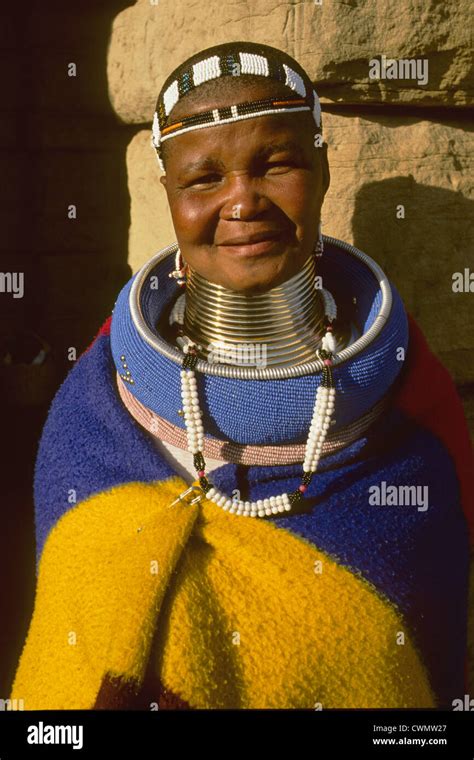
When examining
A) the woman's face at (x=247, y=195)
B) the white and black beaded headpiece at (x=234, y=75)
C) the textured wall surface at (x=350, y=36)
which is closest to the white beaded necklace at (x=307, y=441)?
the woman's face at (x=247, y=195)

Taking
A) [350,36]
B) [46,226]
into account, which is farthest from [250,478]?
[46,226]

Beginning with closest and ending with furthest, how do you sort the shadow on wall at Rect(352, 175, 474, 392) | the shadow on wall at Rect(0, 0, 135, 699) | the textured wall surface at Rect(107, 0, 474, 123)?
1. the textured wall surface at Rect(107, 0, 474, 123)
2. the shadow on wall at Rect(352, 175, 474, 392)
3. the shadow on wall at Rect(0, 0, 135, 699)

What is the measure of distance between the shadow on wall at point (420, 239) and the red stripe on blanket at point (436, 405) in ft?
1.10

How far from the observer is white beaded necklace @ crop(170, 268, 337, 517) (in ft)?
4.66

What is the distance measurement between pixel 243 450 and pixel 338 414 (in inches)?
8.0

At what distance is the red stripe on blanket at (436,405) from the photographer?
5.25 feet

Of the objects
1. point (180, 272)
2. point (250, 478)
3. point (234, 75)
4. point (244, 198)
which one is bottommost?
point (250, 478)

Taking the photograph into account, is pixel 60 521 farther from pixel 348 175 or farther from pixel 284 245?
pixel 348 175

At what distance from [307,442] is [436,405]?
13.7 inches

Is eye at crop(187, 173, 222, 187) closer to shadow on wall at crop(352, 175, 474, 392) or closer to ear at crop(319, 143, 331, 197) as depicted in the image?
ear at crop(319, 143, 331, 197)

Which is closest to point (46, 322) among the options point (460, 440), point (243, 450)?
point (243, 450)

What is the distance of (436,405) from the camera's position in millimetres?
1630

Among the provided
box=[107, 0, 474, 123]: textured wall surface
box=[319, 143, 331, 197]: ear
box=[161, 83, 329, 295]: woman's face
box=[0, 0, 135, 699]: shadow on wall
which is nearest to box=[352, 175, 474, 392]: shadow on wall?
box=[107, 0, 474, 123]: textured wall surface

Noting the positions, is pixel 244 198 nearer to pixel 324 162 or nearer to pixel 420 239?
pixel 324 162
